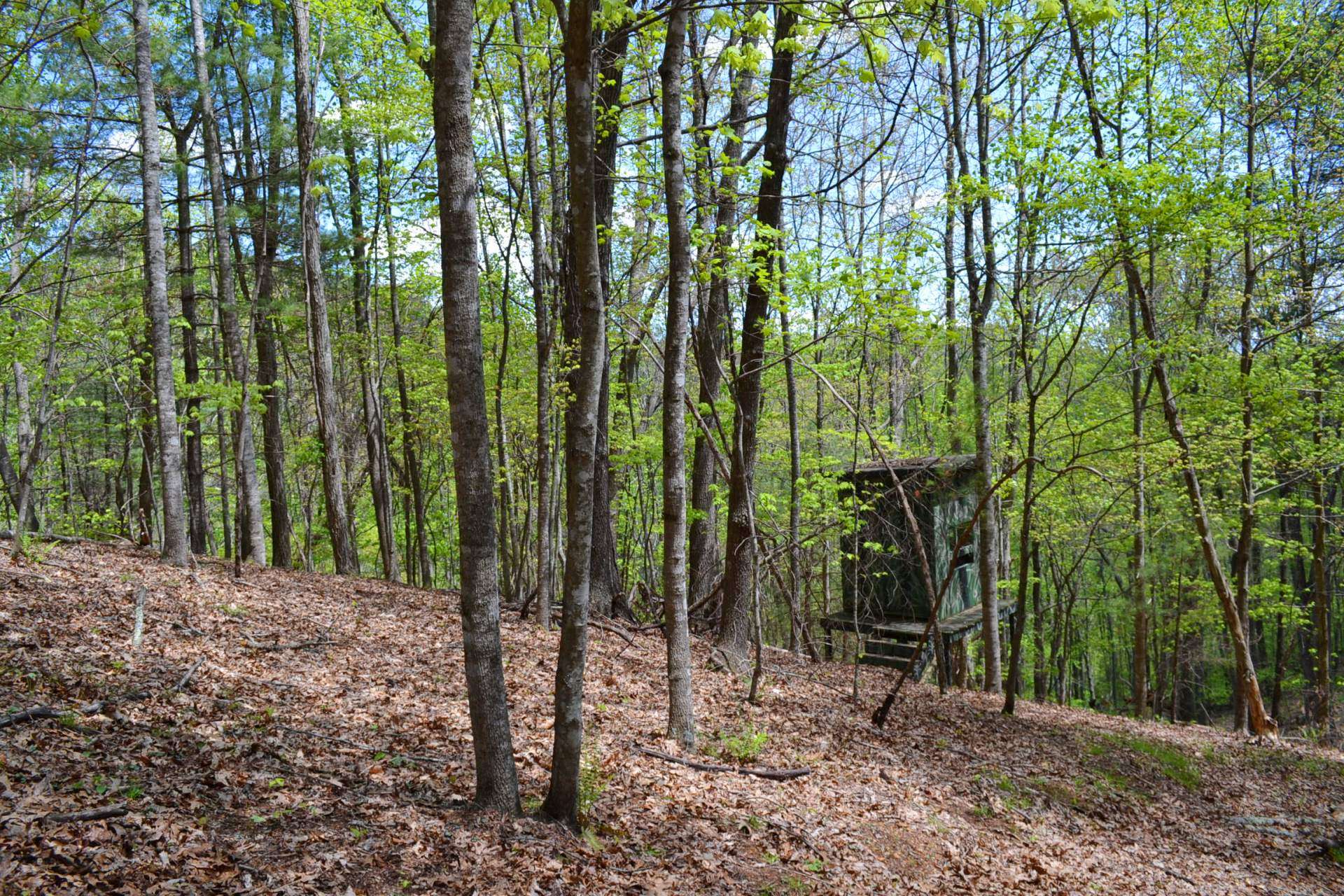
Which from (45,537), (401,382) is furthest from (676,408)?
(401,382)

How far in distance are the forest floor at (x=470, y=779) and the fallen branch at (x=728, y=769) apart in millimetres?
97

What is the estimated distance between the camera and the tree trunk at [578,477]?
4.07m

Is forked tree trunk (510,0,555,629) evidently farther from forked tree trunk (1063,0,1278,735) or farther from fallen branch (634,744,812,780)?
forked tree trunk (1063,0,1278,735)

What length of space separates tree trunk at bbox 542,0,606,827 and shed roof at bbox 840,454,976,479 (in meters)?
A: 9.41

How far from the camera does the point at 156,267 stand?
8742mm

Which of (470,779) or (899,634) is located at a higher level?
(470,779)

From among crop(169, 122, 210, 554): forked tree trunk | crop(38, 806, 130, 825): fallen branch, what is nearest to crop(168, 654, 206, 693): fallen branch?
crop(38, 806, 130, 825): fallen branch

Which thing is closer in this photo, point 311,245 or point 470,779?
point 470,779

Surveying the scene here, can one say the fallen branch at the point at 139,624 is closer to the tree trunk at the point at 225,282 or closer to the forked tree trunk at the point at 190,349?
the forked tree trunk at the point at 190,349

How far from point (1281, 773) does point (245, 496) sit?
1559 centimetres

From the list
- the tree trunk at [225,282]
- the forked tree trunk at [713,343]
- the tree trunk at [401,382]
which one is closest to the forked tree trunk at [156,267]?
the tree trunk at [225,282]

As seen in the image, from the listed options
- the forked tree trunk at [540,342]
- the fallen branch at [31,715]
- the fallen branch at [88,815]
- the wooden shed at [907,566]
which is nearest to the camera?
the fallen branch at [88,815]

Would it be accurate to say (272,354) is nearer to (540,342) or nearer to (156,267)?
(156,267)

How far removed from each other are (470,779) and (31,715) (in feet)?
7.72
